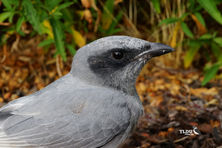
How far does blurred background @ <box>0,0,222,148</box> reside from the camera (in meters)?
3.36

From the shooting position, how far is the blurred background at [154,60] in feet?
11.0

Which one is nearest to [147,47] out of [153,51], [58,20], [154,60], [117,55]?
[153,51]

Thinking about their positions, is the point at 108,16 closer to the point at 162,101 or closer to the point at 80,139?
the point at 162,101

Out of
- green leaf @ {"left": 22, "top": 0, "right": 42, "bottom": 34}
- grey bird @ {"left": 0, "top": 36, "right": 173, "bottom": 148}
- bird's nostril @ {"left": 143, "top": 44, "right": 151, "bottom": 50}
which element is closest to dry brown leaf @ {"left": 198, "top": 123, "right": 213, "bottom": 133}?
grey bird @ {"left": 0, "top": 36, "right": 173, "bottom": 148}

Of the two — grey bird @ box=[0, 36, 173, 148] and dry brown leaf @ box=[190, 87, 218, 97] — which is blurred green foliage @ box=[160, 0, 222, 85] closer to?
dry brown leaf @ box=[190, 87, 218, 97]

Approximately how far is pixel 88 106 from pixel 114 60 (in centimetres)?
39

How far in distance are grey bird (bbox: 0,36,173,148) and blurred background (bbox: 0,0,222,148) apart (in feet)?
2.56

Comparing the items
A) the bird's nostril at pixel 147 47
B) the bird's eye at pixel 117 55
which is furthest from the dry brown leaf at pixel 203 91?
the bird's eye at pixel 117 55

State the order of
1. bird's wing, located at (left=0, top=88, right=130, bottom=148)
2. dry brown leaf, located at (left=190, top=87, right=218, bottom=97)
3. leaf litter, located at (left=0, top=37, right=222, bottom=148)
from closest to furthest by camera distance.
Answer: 1. bird's wing, located at (left=0, top=88, right=130, bottom=148)
2. leaf litter, located at (left=0, top=37, right=222, bottom=148)
3. dry brown leaf, located at (left=190, top=87, right=218, bottom=97)

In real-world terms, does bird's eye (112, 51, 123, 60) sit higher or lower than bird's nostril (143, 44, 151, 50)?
lower

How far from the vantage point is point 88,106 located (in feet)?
7.79

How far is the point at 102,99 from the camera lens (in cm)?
242

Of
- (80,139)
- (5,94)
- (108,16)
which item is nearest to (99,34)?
(108,16)

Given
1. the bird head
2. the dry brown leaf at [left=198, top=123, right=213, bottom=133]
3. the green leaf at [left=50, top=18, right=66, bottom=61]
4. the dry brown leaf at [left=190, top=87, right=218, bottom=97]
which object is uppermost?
the green leaf at [left=50, top=18, right=66, bottom=61]
